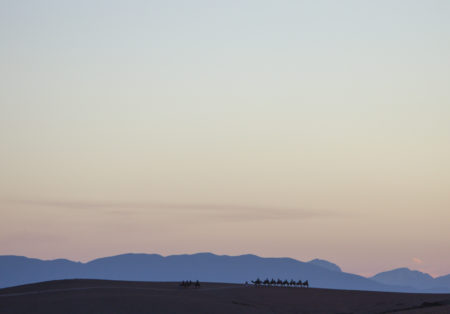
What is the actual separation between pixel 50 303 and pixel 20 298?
5.95 m

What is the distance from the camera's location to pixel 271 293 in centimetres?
7931

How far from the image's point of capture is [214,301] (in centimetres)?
6856

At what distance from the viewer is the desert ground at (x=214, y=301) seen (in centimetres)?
6209

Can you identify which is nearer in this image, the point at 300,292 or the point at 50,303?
the point at 50,303

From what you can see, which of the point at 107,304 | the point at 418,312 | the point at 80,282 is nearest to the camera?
the point at 418,312

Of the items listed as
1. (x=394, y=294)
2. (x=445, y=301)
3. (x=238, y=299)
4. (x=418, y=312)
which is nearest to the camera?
(x=418, y=312)

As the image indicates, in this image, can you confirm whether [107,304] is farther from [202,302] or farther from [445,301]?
[445,301]

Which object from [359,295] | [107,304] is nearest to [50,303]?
[107,304]

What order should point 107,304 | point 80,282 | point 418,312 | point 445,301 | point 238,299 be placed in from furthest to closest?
point 80,282, point 238,299, point 445,301, point 107,304, point 418,312

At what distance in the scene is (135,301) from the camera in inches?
2534

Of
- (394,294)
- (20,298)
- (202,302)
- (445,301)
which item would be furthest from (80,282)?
(445,301)

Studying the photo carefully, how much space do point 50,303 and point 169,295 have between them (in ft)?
36.6

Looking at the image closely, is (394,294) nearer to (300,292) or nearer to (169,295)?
(300,292)

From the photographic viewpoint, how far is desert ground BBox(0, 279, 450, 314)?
62.1 metres
